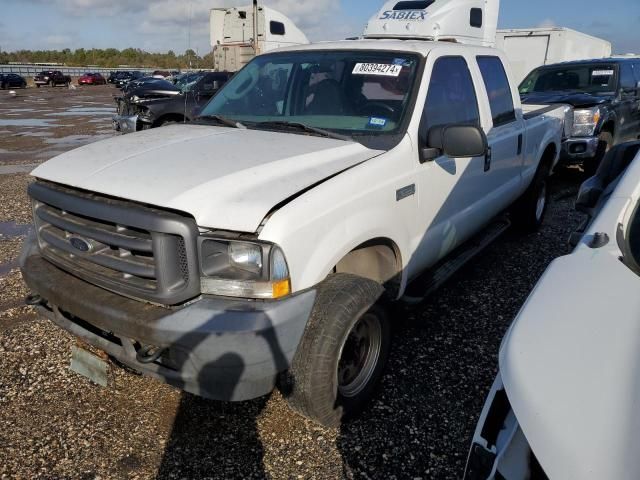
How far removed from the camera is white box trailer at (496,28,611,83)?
15742 mm

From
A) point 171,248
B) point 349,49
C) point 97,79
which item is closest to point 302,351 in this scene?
point 171,248

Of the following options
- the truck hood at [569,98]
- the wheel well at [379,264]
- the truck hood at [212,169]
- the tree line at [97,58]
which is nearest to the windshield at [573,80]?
the truck hood at [569,98]

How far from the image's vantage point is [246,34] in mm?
16719

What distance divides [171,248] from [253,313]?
1.51 ft

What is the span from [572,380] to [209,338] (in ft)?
4.41

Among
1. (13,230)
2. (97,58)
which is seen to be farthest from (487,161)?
(97,58)

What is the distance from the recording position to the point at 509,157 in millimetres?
4633

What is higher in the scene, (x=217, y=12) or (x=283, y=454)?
(x=217, y=12)

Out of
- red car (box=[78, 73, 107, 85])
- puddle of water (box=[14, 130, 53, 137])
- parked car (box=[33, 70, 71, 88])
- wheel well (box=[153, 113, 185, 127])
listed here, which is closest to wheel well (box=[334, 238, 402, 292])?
wheel well (box=[153, 113, 185, 127])

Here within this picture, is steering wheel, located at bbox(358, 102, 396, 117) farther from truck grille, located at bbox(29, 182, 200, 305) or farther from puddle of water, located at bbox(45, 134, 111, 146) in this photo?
puddle of water, located at bbox(45, 134, 111, 146)

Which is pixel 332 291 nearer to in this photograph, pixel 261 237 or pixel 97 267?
pixel 261 237

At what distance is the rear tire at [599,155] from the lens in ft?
27.0

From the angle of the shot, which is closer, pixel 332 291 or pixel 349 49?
pixel 332 291

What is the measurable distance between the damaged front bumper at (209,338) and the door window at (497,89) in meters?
2.80
